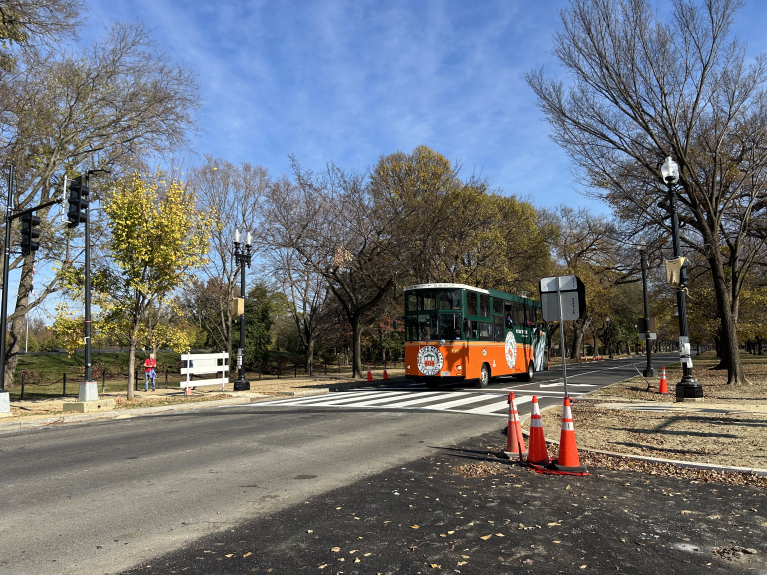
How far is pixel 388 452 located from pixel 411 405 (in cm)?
690

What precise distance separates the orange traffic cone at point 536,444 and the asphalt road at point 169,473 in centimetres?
179

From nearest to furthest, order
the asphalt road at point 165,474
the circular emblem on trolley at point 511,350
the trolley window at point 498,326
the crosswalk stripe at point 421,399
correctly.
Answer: the asphalt road at point 165,474 → the crosswalk stripe at point 421,399 → the trolley window at point 498,326 → the circular emblem on trolley at point 511,350

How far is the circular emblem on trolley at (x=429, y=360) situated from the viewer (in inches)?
781

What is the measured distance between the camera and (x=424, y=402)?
53.0 ft

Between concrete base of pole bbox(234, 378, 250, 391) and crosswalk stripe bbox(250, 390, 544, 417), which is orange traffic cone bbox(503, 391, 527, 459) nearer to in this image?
crosswalk stripe bbox(250, 390, 544, 417)

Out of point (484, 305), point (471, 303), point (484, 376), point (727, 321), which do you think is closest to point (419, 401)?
point (471, 303)

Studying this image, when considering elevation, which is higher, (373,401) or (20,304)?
(20,304)

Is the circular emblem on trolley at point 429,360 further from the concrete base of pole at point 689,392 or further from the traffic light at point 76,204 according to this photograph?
the traffic light at point 76,204

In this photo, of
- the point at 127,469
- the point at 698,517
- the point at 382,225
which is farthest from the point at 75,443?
the point at 382,225

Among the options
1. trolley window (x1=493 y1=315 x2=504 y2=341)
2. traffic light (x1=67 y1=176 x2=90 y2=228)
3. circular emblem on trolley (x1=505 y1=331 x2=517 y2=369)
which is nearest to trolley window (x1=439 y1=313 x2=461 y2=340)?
trolley window (x1=493 y1=315 x2=504 y2=341)

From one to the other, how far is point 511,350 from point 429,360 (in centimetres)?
585

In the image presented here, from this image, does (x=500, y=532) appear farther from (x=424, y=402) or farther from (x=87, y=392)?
(x=87, y=392)

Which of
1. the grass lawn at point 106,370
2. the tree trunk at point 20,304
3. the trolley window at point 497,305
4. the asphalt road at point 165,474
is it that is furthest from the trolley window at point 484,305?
the tree trunk at point 20,304

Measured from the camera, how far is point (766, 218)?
21.7m
